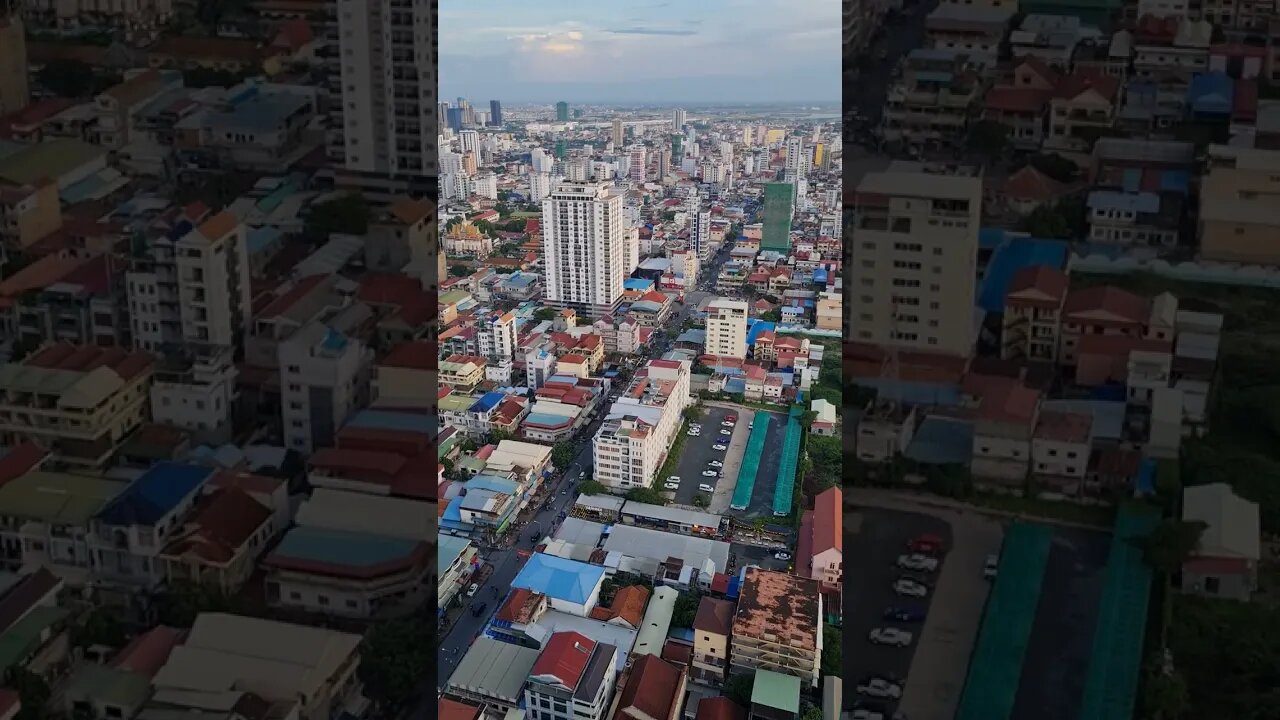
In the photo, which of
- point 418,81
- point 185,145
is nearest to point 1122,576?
point 418,81

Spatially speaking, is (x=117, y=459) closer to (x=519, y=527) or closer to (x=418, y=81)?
(x=418, y=81)

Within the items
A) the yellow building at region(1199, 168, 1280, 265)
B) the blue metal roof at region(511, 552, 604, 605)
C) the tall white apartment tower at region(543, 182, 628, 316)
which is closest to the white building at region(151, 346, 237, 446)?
the yellow building at region(1199, 168, 1280, 265)

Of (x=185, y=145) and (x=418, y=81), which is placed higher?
(x=418, y=81)

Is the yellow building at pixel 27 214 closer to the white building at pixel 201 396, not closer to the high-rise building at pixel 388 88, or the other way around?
the white building at pixel 201 396

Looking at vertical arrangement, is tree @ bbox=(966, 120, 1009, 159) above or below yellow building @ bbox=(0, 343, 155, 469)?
above

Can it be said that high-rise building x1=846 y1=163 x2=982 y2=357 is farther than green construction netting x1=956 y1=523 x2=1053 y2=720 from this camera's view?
Yes

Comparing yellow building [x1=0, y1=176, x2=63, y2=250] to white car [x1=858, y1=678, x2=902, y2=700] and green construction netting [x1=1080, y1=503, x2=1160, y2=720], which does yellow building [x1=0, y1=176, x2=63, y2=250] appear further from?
green construction netting [x1=1080, y1=503, x2=1160, y2=720]
